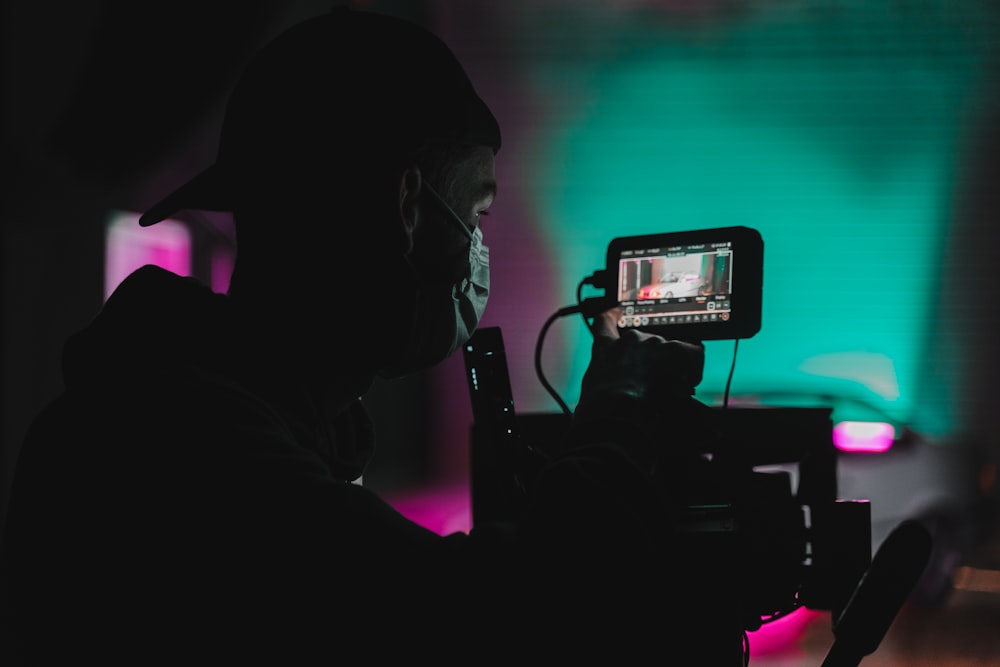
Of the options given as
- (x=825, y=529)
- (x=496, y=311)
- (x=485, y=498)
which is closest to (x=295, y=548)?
(x=825, y=529)

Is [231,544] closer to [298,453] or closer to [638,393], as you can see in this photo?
[298,453]

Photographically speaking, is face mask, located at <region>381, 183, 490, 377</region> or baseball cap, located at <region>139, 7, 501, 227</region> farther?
face mask, located at <region>381, 183, 490, 377</region>

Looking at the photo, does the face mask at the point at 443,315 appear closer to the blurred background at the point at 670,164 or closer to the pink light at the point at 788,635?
the blurred background at the point at 670,164

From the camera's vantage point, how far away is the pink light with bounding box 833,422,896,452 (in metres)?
2.50

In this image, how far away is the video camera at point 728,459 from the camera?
87cm

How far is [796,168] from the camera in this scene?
260cm

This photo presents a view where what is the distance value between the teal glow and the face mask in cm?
161

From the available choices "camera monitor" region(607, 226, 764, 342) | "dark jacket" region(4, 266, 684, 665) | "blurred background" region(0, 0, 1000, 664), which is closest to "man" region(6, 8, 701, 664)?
"dark jacket" region(4, 266, 684, 665)

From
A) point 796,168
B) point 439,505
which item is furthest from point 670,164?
point 439,505

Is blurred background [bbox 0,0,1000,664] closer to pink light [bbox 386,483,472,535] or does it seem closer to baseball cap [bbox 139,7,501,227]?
pink light [bbox 386,483,472,535]

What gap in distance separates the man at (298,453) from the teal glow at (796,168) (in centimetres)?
186

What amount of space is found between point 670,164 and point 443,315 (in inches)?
75.7

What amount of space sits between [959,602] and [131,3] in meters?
3.33

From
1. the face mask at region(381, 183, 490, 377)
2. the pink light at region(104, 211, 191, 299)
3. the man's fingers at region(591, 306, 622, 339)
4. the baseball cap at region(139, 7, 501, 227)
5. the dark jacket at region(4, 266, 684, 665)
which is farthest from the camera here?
the pink light at region(104, 211, 191, 299)
